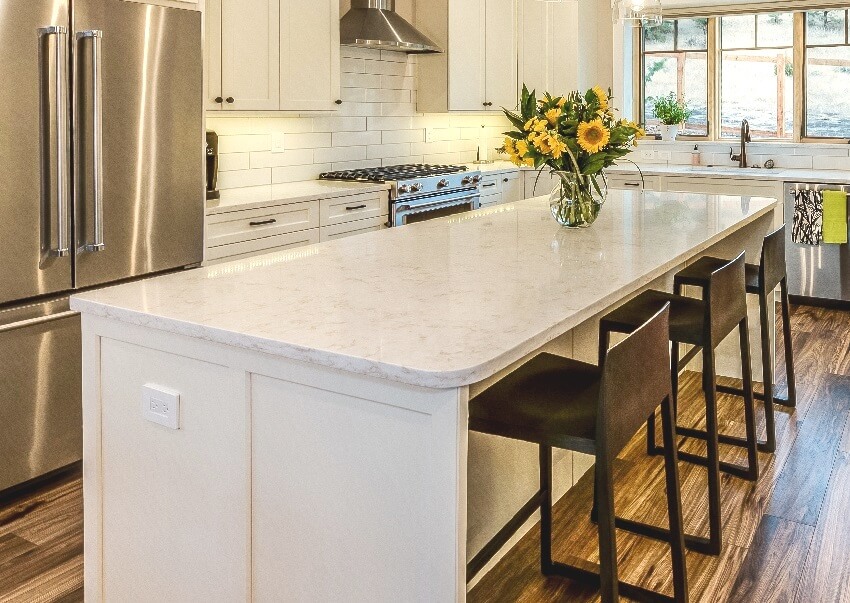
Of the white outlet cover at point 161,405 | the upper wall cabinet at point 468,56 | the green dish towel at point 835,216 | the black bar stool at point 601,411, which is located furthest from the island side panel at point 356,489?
the green dish towel at point 835,216

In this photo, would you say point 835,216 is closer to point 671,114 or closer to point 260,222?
point 671,114

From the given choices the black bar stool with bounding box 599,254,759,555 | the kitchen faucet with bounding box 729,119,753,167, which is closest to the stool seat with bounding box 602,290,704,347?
the black bar stool with bounding box 599,254,759,555

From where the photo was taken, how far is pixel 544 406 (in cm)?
198

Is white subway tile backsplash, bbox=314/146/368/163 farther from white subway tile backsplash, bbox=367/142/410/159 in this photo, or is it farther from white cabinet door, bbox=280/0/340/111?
white cabinet door, bbox=280/0/340/111

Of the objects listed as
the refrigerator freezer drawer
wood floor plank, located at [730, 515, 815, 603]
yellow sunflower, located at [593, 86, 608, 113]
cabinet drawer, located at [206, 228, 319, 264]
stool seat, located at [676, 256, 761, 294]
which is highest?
yellow sunflower, located at [593, 86, 608, 113]

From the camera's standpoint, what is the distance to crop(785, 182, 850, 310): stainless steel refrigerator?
5883 millimetres

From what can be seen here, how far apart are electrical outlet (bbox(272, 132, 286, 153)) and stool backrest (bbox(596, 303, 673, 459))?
3544 mm

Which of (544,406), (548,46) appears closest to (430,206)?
(548,46)

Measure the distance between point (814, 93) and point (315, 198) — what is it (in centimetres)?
416

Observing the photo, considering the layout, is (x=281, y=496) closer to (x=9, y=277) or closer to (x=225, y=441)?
(x=225, y=441)

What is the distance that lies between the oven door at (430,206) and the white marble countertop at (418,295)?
1.87 m

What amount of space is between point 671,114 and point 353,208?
338 cm

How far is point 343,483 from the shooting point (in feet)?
5.49

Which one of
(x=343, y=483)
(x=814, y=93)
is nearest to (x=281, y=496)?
(x=343, y=483)
